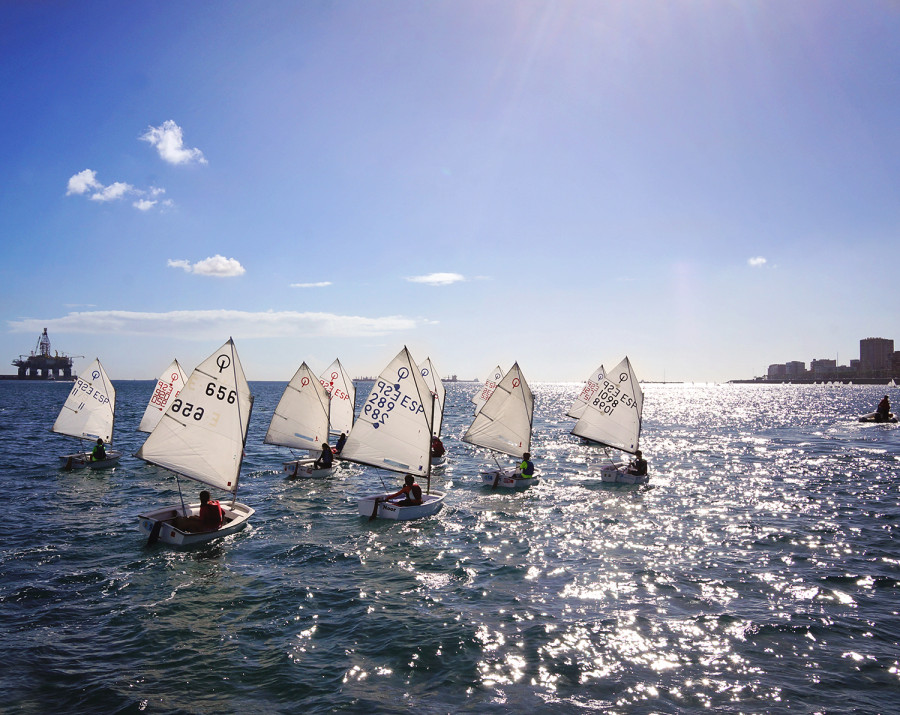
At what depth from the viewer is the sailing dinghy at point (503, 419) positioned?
32344mm

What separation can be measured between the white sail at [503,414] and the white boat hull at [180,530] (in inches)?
570

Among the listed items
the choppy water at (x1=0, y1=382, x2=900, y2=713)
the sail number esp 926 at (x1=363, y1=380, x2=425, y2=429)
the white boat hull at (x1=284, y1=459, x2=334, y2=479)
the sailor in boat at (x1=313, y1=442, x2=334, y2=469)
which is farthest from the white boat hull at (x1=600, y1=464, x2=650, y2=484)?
the white boat hull at (x1=284, y1=459, x2=334, y2=479)

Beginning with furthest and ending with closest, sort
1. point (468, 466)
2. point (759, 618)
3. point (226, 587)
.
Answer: point (468, 466) → point (226, 587) → point (759, 618)

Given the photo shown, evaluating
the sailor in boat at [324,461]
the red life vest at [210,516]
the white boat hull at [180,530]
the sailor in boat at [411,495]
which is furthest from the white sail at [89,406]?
the sailor in boat at [411,495]

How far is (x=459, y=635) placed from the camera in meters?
13.6

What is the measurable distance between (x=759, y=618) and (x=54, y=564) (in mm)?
22373

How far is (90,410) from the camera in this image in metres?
37.3

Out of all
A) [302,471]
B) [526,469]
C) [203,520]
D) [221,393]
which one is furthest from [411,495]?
[302,471]

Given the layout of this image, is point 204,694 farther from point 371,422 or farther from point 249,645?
point 371,422

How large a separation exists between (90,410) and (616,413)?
36812 mm

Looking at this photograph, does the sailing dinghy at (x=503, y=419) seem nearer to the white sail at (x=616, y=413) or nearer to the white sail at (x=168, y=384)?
the white sail at (x=616, y=413)

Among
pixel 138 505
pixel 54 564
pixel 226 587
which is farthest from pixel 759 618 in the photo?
pixel 138 505

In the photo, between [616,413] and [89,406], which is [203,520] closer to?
[89,406]

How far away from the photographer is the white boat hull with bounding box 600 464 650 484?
111 ft
